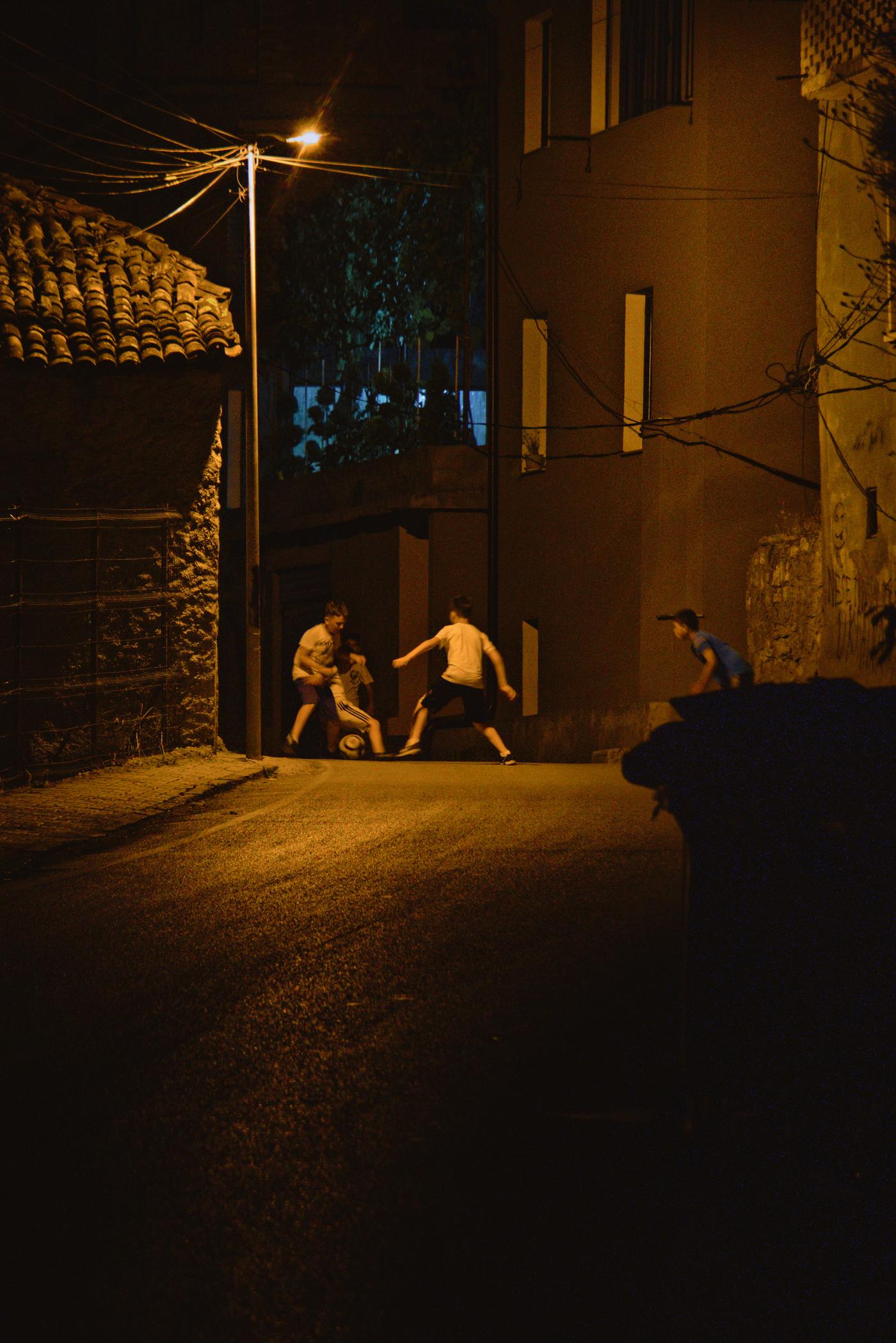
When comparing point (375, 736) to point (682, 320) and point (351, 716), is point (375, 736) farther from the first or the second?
point (682, 320)

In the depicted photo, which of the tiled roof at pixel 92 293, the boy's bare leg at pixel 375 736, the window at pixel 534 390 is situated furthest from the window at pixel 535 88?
the boy's bare leg at pixel 375 736

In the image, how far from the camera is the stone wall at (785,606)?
20.0m

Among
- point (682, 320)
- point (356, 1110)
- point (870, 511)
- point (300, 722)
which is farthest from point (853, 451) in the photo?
point (356, 1110)

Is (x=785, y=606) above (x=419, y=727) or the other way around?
above

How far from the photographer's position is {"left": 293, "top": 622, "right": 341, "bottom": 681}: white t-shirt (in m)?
19.9

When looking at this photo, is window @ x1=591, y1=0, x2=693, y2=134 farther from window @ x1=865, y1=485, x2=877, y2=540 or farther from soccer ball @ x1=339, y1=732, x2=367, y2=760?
soccer ball @ x1=339, y1=732, x2=367, y2=760

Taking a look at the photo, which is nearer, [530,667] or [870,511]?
[870,511]

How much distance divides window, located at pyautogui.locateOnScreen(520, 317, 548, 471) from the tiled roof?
6.34 m

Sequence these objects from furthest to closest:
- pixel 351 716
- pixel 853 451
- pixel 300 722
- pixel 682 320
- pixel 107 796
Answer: pixel 682 320, pixel 351 716, pixel 300 722, pixel 853 451, pixel 107 796

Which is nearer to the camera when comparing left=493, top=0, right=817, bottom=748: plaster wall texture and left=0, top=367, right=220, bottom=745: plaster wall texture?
left=0, top=367, right=220, bottom=745: plaster wall texture

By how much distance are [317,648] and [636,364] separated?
6.49 metres

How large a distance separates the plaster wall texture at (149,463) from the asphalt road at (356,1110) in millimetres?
7554

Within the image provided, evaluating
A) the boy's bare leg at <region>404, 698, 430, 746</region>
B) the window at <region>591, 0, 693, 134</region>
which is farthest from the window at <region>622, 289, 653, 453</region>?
the boy's bare leg at <region>404, 698, 430, 746</region>

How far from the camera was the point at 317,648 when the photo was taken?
19.9 meters
